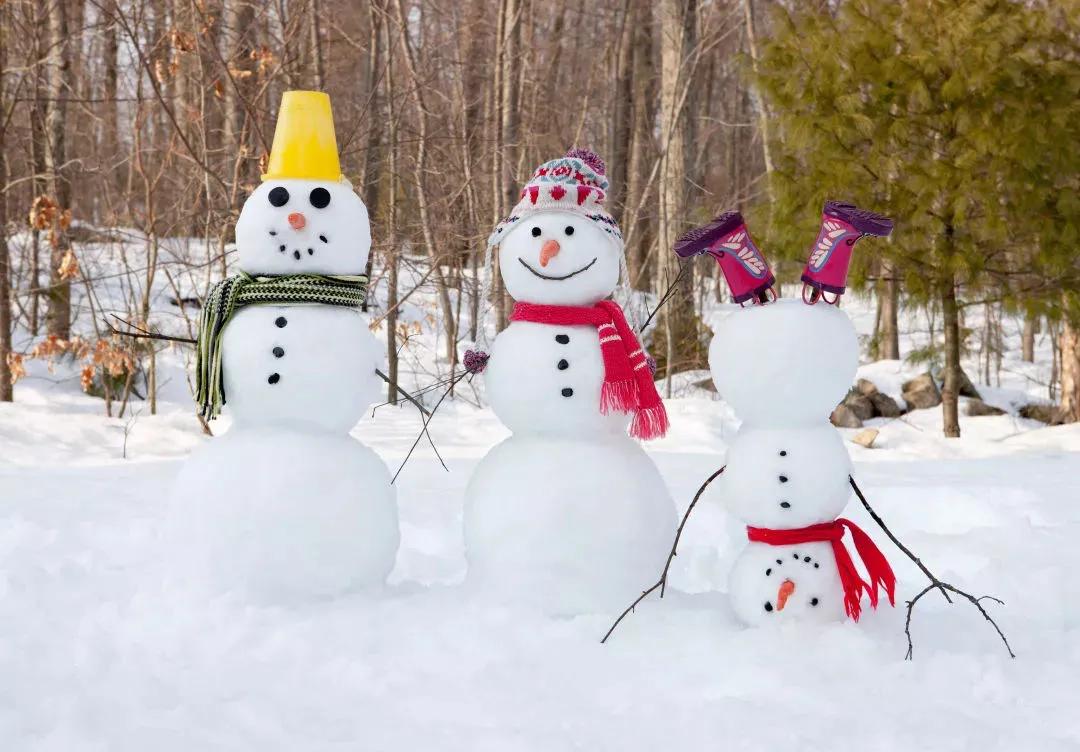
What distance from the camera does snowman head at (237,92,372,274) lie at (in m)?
2.89

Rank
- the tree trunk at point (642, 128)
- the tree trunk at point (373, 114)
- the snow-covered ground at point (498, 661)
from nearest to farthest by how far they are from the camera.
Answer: the snow-covered ground at point (498, 661)
the tree trunk at point (373, 114)
the tree trunk at point (642, 128)

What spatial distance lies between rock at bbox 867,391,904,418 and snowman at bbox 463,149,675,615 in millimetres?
7605

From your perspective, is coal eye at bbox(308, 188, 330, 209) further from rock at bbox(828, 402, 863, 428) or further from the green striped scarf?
rock at bbox(828, 402, 863, 428)

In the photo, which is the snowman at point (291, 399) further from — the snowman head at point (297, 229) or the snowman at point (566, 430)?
the snowman at point (566, 430)

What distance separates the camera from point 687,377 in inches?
392

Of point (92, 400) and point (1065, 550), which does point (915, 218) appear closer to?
point (1065, 550)

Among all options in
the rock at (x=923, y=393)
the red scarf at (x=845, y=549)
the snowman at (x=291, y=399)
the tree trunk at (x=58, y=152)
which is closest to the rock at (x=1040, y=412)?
the rock at (x=923, y=393)

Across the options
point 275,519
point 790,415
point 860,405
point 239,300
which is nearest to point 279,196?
point 239,300

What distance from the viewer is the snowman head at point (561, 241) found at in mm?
2852

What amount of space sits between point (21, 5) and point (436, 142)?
3.85m

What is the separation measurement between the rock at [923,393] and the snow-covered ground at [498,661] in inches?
242

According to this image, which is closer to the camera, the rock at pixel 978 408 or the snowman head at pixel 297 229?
the snowman head at pixel 297 229

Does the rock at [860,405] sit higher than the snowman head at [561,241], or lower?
lower

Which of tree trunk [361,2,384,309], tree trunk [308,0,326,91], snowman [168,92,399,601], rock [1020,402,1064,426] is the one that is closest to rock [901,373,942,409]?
rock [1020,402,1064,426]
